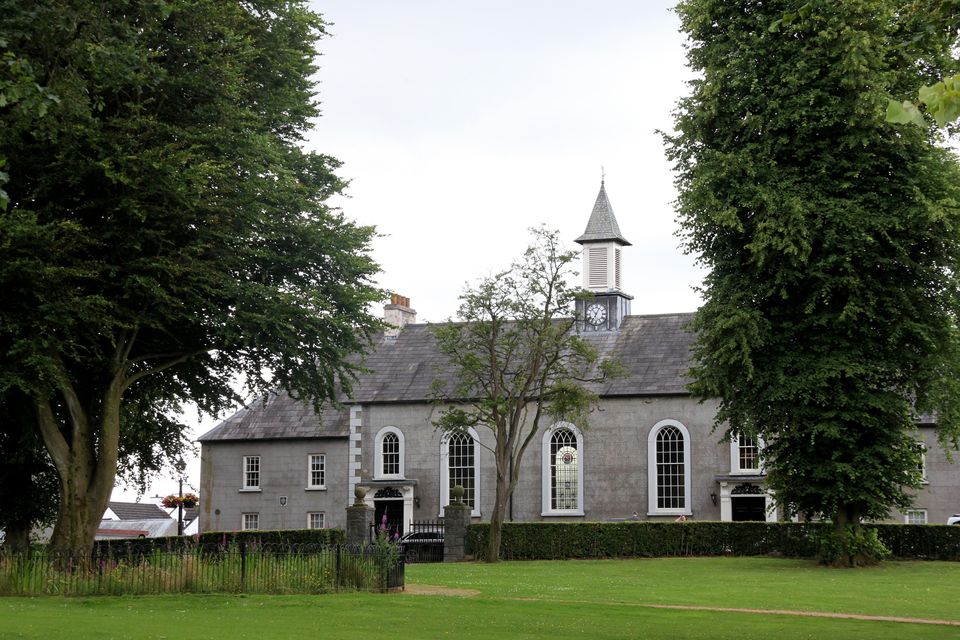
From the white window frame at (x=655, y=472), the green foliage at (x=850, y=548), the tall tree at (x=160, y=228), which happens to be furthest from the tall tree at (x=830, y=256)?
the white window frame at (x=655, y=472)

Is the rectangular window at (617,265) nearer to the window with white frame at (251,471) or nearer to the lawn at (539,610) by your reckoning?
the window with white frame at (251,471)

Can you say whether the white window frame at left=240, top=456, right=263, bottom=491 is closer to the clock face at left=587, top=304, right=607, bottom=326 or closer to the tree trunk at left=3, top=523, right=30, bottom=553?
the tree trunk at left=3, top=523, right=30, bottom=553

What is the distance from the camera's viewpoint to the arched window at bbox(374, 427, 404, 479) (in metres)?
48.6

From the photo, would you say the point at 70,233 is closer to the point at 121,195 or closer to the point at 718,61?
the point at 121,195

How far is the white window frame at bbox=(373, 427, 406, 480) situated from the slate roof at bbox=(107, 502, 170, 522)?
5265 cm

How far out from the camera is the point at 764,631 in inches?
647

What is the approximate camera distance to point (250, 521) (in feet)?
165

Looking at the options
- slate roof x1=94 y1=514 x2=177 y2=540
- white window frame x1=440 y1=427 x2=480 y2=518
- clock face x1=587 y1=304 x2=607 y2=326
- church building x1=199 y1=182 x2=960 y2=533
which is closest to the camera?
church building x1=199 y1=182 x2=960 y2=533

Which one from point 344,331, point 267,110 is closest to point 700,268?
point 344,331

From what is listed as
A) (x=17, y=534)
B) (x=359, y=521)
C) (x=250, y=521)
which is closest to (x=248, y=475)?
(x=250, y=521)

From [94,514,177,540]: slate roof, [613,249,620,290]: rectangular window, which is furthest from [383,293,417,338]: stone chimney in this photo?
[94,514,177,540]: slate roof

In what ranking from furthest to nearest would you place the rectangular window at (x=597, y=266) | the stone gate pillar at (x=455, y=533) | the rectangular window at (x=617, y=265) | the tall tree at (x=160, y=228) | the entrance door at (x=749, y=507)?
the rectangular window at (x=597, y=266) < the rectangular window at (x=617, y=265) < the entrance door at (x=749, y=507) < the stone gate pillar at (x=455, y=533) < the tall tree at (x=160, y=228)

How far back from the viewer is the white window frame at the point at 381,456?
4844cm

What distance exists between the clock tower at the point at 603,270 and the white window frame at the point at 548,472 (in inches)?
205
